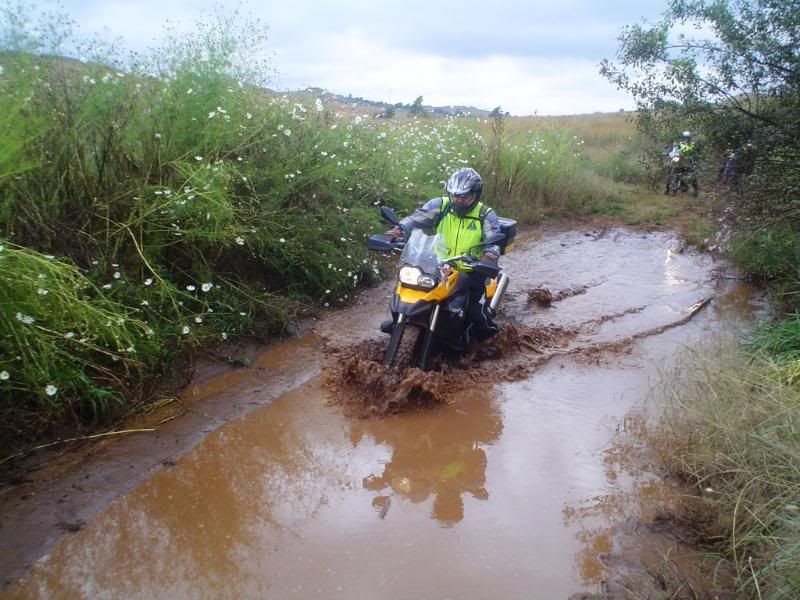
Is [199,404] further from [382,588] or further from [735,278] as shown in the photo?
[735,278]

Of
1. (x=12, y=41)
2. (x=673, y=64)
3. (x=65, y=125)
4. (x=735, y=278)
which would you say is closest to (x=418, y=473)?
(x=65, y=125)

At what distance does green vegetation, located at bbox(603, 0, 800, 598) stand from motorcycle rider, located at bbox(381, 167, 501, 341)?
1.91m

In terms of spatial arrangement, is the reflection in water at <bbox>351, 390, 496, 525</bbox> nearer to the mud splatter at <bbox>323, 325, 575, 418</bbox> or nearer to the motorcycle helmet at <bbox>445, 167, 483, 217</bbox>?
the mud splatter at <bbox>323, 325, 575, 418</bbox>

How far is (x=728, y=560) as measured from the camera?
3332mm

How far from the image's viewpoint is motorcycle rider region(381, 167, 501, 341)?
19.5 ft

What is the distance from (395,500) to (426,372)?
1495 mm

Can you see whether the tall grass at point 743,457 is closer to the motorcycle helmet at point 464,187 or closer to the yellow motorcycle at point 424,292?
the yellow motorcycle at point 424,292

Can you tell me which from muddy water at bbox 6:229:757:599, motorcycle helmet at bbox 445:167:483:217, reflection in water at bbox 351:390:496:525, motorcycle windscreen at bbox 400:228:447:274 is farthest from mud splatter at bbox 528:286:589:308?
motorcycle windscreen at bbox 400:228:447:274

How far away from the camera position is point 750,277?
31.0 feet

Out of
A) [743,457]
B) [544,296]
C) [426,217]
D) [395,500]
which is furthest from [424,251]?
[544,296]

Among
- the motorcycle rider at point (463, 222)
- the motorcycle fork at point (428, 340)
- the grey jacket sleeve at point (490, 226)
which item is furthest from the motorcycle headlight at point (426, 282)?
the grey jacket sleeve at point (490, 226)

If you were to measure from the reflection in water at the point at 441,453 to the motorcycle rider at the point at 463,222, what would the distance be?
971 millimetres

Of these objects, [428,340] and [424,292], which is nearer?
[424,292]

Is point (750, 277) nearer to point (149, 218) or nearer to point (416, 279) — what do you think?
point (416, 279)
